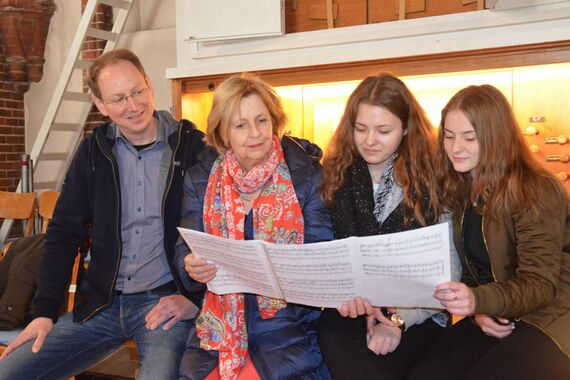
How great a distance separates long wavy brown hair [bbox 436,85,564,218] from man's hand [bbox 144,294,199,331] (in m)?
0.99

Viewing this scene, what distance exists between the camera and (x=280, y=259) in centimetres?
160

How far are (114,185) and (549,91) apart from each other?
2385 millimetres

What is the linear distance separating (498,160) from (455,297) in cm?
45

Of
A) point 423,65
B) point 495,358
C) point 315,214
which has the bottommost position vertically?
point 495,358

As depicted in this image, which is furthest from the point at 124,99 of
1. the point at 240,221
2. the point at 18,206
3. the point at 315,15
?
the point at 315,15

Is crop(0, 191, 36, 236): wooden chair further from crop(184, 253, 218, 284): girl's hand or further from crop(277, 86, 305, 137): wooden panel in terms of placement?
crop(184, 253, 218, 284): girl's hand

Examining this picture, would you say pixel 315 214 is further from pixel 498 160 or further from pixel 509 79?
pixel 509 79

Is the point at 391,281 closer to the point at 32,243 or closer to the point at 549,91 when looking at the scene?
the point at 32,243

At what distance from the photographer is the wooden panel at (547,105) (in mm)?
3297

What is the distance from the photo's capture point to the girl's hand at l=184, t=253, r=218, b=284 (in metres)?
1.81

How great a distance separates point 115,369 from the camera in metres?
3.62

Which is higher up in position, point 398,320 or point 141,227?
point 141,227

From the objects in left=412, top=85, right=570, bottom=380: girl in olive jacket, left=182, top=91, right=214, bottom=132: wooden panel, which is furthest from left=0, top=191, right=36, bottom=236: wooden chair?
left=412, top=85, right=570, bottom=380: girl in olive jacket

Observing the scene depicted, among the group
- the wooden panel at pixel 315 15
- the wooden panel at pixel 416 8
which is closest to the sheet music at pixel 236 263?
the wooden panel at pixel 416 8
